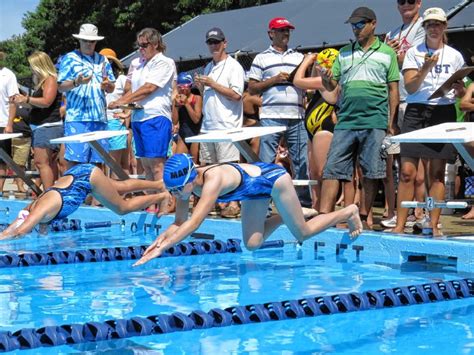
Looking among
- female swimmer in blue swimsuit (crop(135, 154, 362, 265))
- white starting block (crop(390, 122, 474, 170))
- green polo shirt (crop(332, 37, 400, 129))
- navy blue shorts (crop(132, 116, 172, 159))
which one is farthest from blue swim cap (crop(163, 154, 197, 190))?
navy blue shorts (crop(132, 116, 172, 159))

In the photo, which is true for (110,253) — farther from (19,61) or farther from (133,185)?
(19,61)

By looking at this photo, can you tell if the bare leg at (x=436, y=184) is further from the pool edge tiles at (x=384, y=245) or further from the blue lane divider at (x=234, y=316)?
the blue lane divider at (x=234, y=316)

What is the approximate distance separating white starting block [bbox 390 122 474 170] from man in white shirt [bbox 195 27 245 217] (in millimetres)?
2785

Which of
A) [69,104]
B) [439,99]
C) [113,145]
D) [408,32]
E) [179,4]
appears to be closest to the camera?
[439,99]

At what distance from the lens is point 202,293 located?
681 cm

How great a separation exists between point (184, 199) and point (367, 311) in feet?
5.15

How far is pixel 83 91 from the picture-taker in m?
10.0

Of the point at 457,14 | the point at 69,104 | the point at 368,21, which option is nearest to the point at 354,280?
the point at 368,21

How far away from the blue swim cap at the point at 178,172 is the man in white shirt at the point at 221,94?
10.4ft

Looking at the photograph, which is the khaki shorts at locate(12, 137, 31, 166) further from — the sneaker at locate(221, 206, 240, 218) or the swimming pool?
the sneaker at locate(221, 206, 240, 218)

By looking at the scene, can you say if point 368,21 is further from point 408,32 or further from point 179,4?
point 179,4

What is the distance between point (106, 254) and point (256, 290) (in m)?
2.07

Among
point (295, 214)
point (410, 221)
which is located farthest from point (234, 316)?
point (410, 221)

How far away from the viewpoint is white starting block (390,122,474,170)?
668 centimetres
